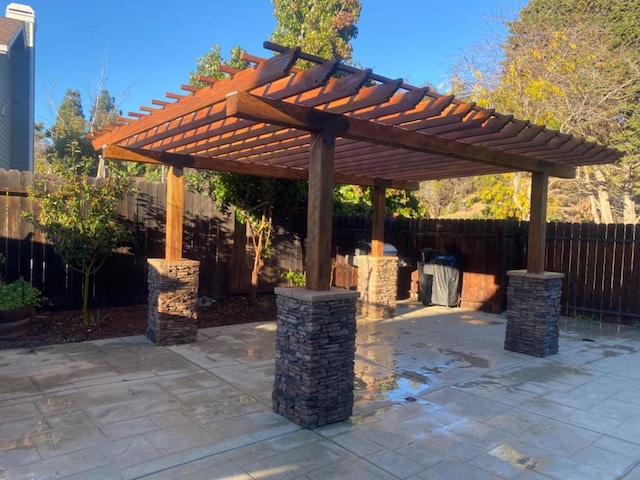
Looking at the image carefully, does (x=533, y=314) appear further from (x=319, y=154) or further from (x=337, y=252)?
(x=337, y=252)

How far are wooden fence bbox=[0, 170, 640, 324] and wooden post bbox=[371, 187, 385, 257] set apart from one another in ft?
6.01

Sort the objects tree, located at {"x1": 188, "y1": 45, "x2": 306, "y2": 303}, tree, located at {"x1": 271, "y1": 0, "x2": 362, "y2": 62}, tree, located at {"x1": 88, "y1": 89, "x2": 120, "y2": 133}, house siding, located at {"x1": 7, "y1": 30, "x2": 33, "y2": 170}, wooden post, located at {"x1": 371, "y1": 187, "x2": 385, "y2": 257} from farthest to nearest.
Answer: tree, located at {"x1": 271, "y1": 0, "x2": 362, "y2": 62}, tree, located at {"x1": 88, "y1": 89, "x2": 120, "y2": 133}, house siding, located at {"x1": 7, "y1": 30, "x2": 33, "y2": 170}, wooden post, located at {"x1": 371, "y1": 187, "x2": 385, "y2": 257}, tree, located at {"x1": 188, "y1": 45, "x2": 306, "y2": 303}

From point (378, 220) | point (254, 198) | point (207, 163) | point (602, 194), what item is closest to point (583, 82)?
point (602, 194)

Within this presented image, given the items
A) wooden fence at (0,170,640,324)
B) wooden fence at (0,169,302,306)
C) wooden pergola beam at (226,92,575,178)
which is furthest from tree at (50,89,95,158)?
wooden pergola beam at (226,92,575,178)

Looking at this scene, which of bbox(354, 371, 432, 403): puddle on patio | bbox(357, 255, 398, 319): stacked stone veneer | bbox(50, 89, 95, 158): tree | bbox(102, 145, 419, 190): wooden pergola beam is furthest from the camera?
bbox(50, 89, 95, 158): tree

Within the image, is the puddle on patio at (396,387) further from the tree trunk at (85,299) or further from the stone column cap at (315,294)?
the tree trunk at (85,299)

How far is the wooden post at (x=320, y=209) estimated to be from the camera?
3885 millimetres

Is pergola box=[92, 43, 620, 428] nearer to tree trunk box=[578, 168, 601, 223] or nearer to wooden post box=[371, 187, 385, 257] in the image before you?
wooden post box=[371, 187, 385, 257]

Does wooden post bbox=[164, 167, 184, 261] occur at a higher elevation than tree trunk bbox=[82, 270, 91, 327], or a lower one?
higher

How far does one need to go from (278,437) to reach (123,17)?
14369 millimetres

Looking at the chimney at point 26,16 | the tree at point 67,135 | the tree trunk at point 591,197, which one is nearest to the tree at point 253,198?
the tree at point 67,135

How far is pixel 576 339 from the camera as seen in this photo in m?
7.06

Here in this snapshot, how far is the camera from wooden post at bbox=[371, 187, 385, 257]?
8.56m

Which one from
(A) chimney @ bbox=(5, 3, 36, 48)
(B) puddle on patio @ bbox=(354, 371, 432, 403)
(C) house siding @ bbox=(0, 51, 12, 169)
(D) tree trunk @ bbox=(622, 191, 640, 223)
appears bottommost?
(B) puddle on patio @ bbox=(354, 371, 432, 403)
